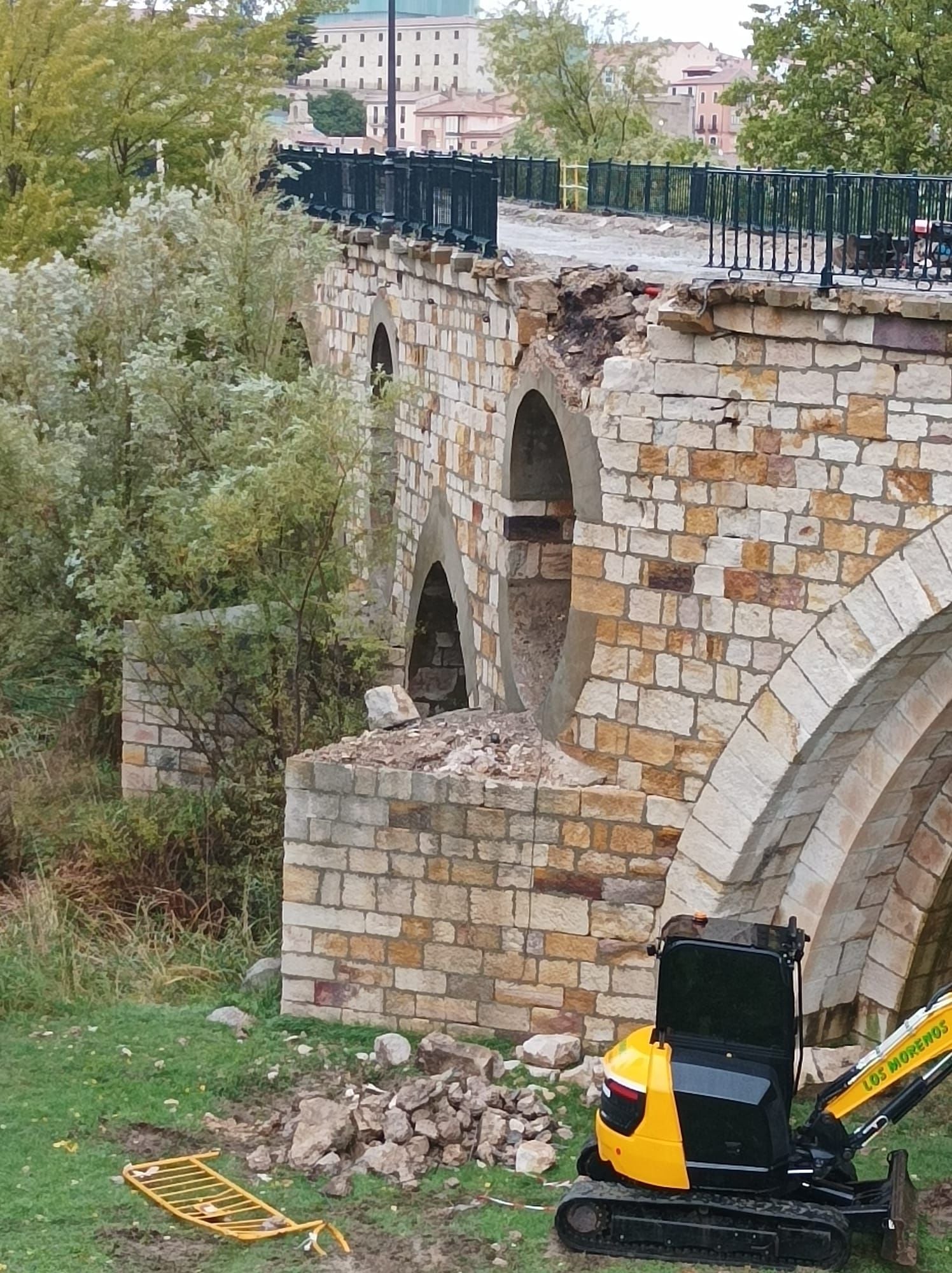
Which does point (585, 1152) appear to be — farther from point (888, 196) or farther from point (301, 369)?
point (301, 369)

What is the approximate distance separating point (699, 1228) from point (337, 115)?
75063mm

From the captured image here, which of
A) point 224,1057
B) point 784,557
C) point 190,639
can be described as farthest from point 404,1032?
point 190,639

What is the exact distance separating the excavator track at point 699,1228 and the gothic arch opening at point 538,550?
3987mm

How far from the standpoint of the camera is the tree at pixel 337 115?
77.6 meters

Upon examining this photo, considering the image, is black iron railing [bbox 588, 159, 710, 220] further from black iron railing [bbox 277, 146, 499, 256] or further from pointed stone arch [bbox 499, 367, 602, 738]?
pointed stone arch [bbox 499, 367, 602, 738]

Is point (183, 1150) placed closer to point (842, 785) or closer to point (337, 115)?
point (842, 785)

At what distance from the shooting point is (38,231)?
19281 mm

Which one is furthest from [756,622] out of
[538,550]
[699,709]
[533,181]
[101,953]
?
[533,181]

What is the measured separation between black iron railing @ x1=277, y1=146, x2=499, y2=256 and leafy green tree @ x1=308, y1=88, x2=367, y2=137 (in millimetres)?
60128

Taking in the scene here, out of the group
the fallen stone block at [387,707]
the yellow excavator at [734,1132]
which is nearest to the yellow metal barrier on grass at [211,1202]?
the yellow excavator at [734,1132]

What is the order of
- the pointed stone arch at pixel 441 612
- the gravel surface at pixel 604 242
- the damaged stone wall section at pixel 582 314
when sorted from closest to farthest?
the damaged stone wall section at pixel 582 314 < the gravel surface at pixel 604 242 < the pointed stone arch at pixel 441 612

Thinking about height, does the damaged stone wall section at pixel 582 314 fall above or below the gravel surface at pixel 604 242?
below

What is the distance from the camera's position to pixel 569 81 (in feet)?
117

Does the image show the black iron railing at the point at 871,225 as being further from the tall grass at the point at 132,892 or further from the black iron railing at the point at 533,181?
the black iron railing at the point at 533,181
